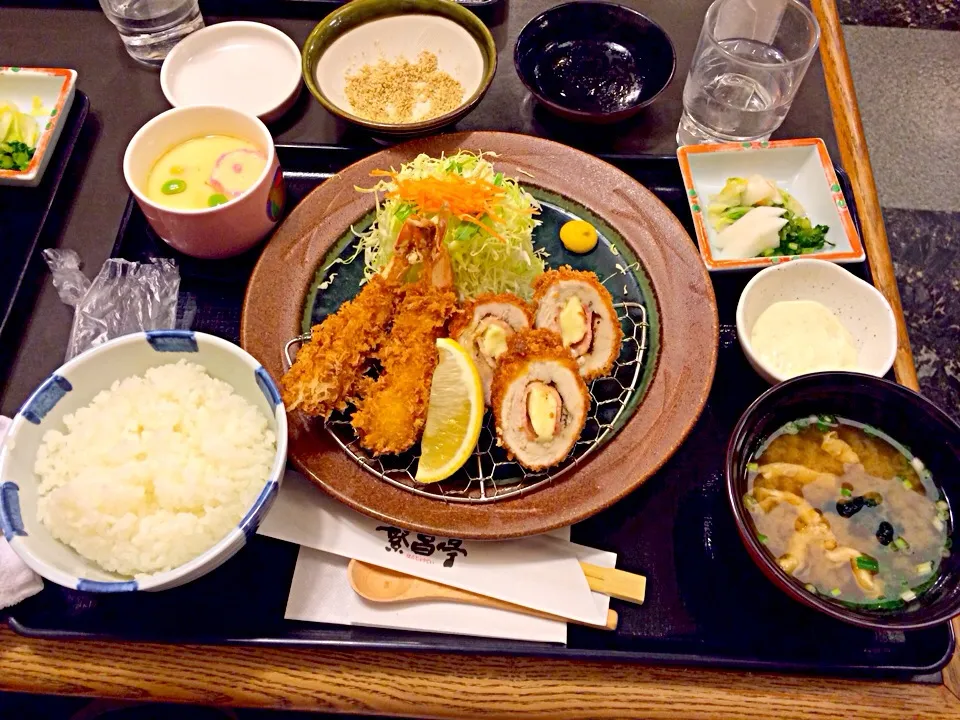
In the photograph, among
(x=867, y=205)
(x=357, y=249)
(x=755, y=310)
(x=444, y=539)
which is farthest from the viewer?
(x=867, y=205)

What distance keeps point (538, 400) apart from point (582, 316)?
284mm

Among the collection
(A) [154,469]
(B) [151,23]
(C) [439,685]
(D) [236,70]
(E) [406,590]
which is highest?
(B) [151,23]

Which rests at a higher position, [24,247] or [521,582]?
[24,247]

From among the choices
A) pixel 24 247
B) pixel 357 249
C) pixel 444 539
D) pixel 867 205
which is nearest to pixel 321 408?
pixel 444 539

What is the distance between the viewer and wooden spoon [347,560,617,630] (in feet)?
4.70

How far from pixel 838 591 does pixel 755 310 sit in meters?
0.72

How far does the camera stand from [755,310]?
177 cm

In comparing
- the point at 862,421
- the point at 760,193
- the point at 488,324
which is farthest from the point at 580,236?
the point at 862,421

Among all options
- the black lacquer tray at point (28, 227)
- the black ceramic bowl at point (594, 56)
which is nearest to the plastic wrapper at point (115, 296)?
the black lacquer tray at point (28, 227)

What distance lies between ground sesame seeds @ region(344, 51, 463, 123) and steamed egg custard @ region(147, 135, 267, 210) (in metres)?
0.43

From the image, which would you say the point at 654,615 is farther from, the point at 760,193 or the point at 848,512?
the point at 760,193

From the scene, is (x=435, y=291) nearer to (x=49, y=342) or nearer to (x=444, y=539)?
(x=444, y=539)

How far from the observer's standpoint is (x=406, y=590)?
1.45 m

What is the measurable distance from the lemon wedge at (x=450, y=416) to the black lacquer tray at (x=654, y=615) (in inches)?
13.3
